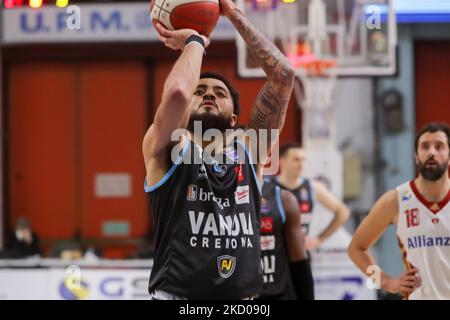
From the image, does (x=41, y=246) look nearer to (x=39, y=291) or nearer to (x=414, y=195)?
(x=39, y=291)

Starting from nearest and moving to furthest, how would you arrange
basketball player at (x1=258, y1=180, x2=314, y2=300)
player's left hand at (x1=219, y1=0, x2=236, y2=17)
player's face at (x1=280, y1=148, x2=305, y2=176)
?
1. player's left hand at (x1=219, y1=0, x2=236, y2=17)
2. basketball player at (x1=258, y1=180, x2=314, y2=300)
3. player's face at (x1=280, y1=148, x2=305, y2=176)

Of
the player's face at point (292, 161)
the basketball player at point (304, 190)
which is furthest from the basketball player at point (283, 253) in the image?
the player's face at point (292, 161)

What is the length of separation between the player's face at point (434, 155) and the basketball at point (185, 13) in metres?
2.00

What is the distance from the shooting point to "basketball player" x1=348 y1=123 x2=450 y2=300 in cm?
518

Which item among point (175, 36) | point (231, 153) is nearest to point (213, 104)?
point (231, 153)

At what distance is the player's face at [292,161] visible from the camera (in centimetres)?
850

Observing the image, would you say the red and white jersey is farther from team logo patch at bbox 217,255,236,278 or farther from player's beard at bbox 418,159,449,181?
team logo patch at bbox 217,255,236,278

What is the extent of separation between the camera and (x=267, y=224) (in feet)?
19.0

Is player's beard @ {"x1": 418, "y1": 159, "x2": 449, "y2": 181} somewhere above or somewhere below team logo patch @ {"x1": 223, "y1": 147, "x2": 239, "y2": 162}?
below

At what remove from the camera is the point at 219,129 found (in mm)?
3887

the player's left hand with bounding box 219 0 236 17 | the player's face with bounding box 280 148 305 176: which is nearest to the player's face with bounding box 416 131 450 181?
the player's left hand with bounding box 219 0 236 17

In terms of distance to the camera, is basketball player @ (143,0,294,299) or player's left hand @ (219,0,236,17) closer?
basketball player @ (143,0,294,299)

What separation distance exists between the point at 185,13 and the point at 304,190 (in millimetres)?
5157

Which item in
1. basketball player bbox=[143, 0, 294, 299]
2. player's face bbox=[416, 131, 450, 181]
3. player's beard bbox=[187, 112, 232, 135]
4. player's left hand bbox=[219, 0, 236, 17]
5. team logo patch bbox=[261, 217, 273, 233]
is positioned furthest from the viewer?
team logo patch bbox=[261, 217, 273, 233]
